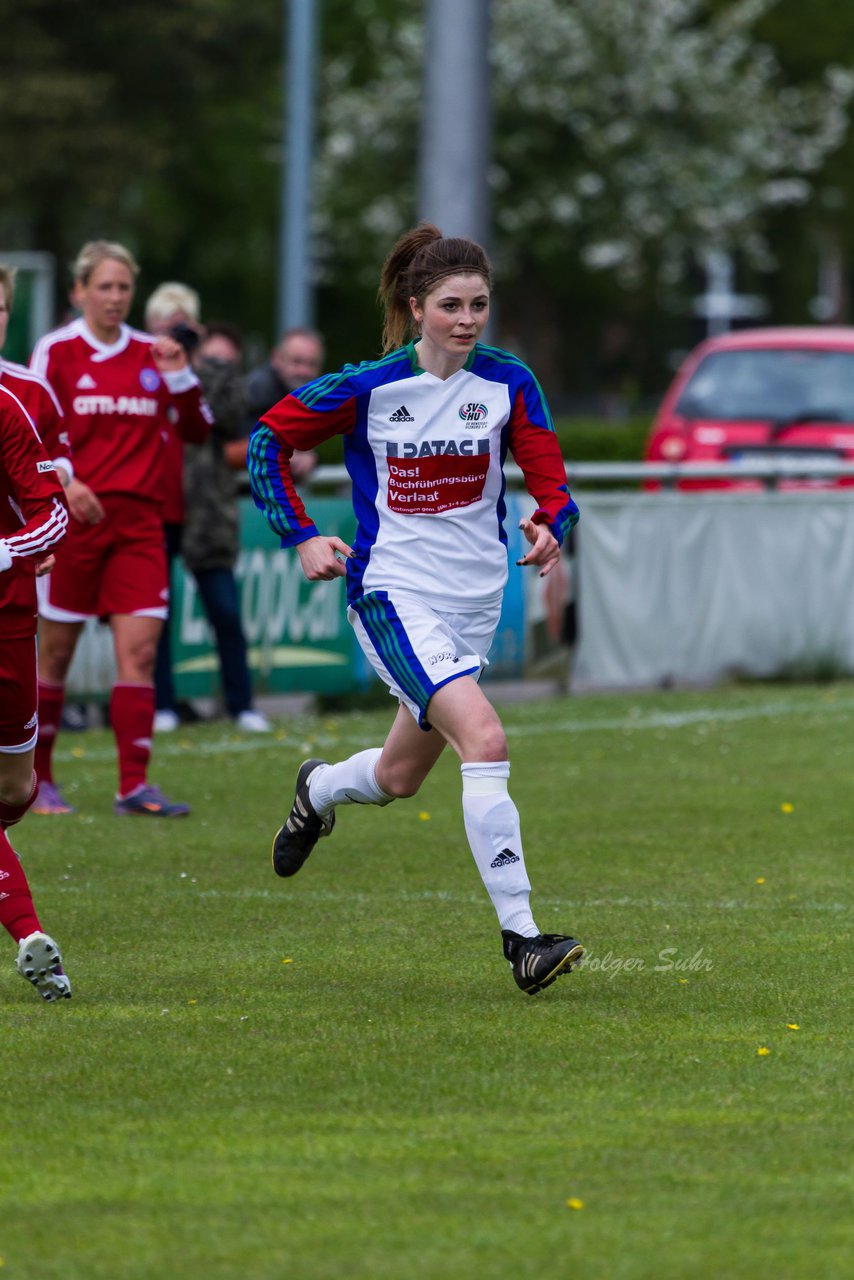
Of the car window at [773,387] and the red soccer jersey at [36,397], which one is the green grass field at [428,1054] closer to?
the red soccer jersey at [36,397]

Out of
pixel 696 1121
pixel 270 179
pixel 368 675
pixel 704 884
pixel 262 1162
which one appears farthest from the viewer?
pixel 270 179

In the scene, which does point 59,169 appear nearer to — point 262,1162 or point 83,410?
point 83,410

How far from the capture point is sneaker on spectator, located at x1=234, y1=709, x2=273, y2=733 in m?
12.5

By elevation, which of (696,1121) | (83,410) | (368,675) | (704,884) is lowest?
(368,675)

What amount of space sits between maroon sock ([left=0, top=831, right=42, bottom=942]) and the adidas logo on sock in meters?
1.18

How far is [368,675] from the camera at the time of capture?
13.9 meters

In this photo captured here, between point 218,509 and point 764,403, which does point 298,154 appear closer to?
point 764,403

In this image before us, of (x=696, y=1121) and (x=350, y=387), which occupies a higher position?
(x=350, y=387)

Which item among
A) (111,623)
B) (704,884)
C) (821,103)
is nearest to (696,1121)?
(704,884)

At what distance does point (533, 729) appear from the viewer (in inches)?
503

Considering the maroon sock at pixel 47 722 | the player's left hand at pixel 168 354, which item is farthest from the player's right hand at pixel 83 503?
the maroon sock at pixel 47 722

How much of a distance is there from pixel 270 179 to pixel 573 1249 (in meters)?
46.6

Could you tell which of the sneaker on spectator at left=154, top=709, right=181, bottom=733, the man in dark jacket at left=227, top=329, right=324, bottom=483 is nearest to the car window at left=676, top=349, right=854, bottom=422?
the man in dark jacket at left=227, top=329, right=324, bottom=483

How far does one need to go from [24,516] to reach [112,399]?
10.6ft
